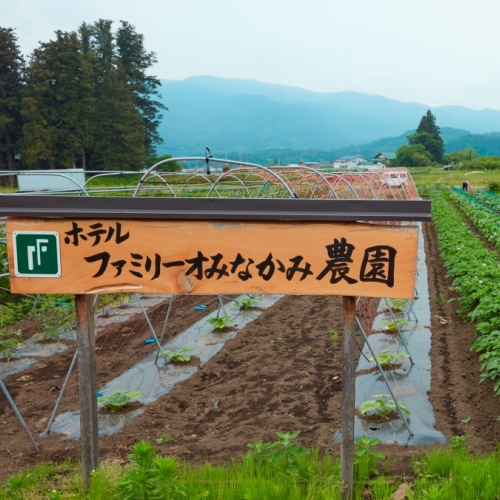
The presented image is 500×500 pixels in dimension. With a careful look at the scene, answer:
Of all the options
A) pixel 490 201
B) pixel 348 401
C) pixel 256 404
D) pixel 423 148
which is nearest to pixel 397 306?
pixel 256 404

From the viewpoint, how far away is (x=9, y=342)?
6402mm

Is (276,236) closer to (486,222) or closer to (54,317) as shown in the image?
(54,317)

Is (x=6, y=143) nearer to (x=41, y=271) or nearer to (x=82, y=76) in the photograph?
(x=82, y=76)

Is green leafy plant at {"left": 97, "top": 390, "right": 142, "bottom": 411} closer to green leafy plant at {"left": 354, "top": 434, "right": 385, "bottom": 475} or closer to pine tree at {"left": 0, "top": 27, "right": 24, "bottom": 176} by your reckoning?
green leafy plant at {"left": 354, "top": 434, "right": 385, "bottom": 475}

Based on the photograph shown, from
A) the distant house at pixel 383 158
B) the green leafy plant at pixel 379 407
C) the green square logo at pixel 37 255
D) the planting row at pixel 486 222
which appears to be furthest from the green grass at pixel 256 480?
the distant house at pixel 383 158

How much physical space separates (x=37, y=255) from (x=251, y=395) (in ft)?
9.38

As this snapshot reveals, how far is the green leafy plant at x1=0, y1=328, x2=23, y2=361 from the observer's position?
6.42 m

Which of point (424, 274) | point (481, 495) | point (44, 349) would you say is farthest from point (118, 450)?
point (424, 274)

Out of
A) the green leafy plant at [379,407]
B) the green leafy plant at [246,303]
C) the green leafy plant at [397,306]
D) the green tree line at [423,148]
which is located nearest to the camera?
the green leafy plant at [379,407]

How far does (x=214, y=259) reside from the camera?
2844mm

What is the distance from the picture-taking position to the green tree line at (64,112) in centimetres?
3362

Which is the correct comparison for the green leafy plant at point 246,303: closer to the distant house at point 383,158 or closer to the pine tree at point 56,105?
the pine tree at point 56,105

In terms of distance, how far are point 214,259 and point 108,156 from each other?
3815 centimetres

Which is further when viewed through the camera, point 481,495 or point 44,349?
point 44,349
